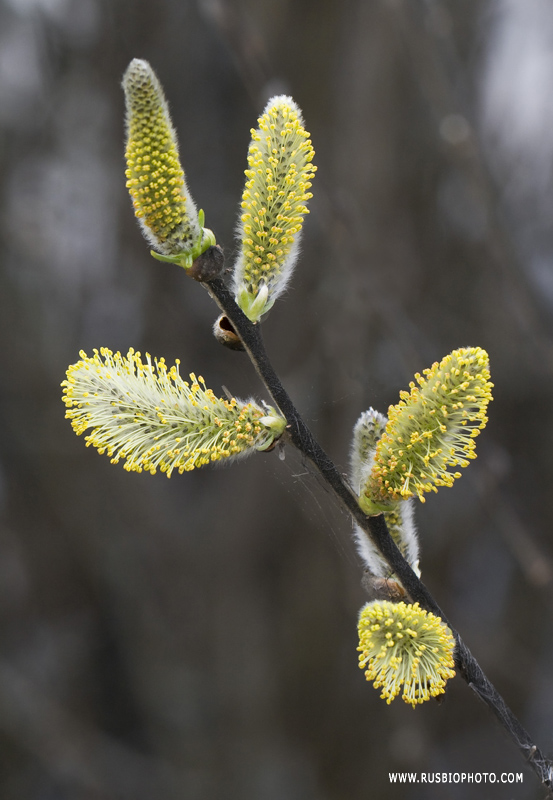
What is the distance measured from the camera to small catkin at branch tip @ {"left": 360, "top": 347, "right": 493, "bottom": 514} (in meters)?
0.84

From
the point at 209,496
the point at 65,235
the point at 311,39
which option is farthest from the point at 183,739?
the point at 311,39

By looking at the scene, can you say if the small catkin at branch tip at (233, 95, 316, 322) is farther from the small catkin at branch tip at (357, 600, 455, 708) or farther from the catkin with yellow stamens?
the small catkin at branch tip at (357, 600, 455, 708)

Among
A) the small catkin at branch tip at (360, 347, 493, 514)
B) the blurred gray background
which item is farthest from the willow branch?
the blurred gray background

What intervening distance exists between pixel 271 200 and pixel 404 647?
0.61m

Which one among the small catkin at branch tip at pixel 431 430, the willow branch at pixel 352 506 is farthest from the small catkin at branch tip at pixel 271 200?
the small catkin at branch tip at pixel 431 430

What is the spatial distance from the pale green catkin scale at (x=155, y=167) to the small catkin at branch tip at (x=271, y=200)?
90 millimetres

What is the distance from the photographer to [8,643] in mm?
3438

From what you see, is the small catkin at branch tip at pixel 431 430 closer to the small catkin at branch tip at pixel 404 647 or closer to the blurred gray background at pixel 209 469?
the small catkin at branch tip at pixel 404 647

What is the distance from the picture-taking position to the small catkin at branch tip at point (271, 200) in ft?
2.87

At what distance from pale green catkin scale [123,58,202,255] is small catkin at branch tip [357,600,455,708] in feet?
1.73

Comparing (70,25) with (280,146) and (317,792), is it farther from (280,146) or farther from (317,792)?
(317,792)

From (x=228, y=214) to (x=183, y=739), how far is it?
8.63 ft

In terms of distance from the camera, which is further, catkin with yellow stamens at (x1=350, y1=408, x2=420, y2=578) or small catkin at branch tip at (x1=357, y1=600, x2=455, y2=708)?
catkin with yellow stamens at (x1=350, y1=408, x2=420, y2=578)

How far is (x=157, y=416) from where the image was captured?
930mm
